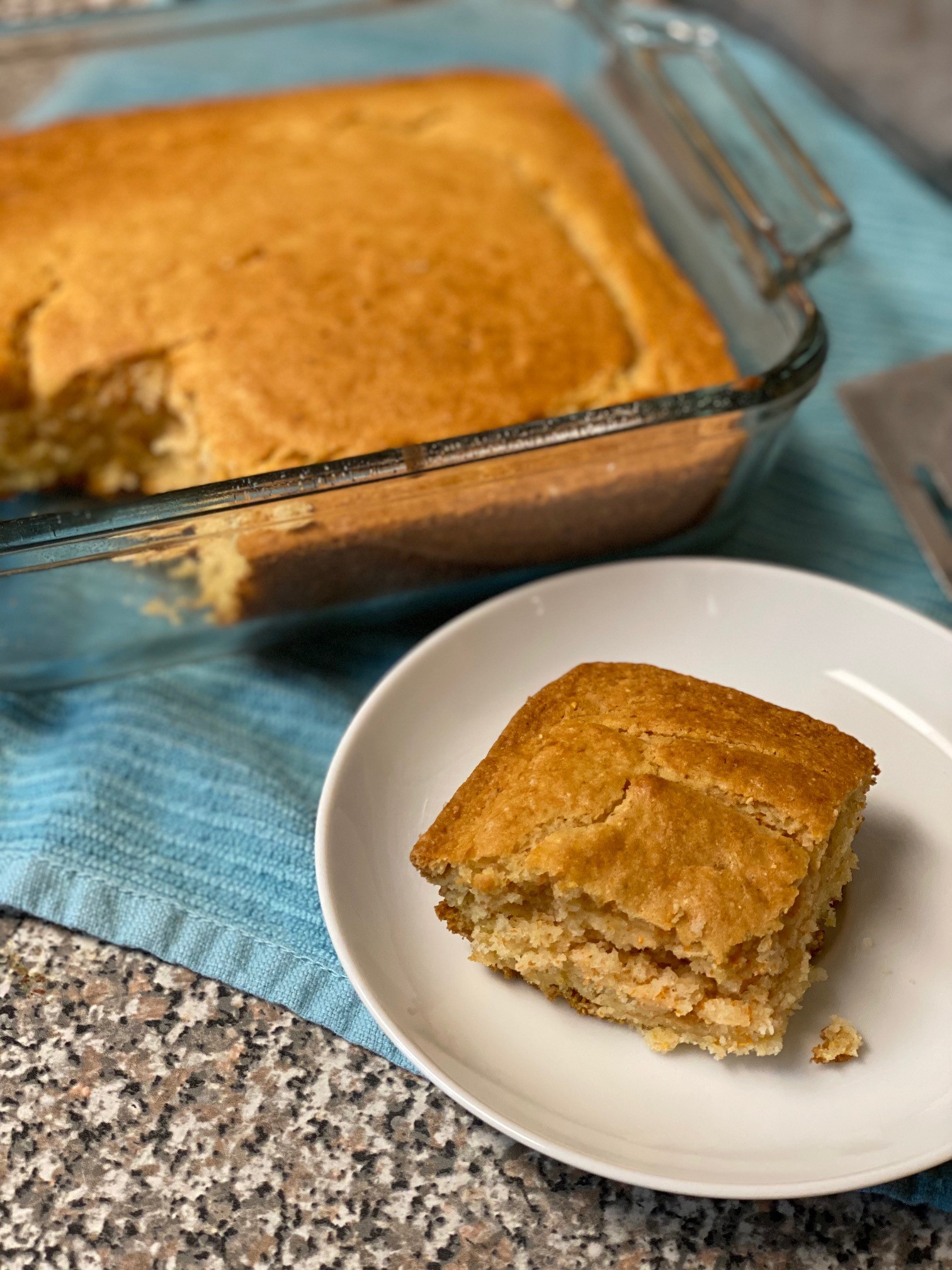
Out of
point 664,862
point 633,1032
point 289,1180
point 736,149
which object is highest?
point 736,149

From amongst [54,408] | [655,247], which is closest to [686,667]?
[655,247]

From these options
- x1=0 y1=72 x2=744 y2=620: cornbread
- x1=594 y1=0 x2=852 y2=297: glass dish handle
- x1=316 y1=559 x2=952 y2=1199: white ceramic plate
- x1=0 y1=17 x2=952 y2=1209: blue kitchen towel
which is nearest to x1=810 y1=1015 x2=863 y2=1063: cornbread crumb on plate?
x1=316 y1=559 x2=952 y2=1199: white ceramic plate

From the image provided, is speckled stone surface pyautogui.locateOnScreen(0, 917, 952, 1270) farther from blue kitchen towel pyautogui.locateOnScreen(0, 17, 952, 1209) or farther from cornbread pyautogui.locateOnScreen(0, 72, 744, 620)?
cornbread pyautogui.locateOnScreen(0, 72, 744, 620)

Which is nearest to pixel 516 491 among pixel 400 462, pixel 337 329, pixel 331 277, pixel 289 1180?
pixel 400 462

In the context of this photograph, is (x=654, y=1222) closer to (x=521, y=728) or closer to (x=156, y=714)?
(x=521, y=728)

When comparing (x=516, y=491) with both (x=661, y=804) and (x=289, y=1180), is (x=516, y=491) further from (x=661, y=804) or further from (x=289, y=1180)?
(x=289, y=1180)

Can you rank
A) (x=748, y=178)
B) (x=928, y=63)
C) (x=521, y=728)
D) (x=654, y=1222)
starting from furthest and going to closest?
(x=928, y=63) → (x=748, y=178) → (x=521, y=728) → (x=654, y=1222)

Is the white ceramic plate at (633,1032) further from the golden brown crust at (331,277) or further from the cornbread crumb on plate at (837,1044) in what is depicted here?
the golden brown crust at (331,277)
